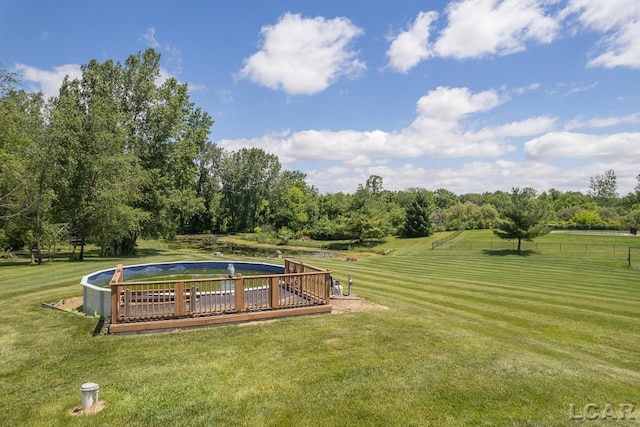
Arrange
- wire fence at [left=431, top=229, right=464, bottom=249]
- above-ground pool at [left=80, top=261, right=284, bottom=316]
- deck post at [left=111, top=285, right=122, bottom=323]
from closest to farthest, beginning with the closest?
1. deck post at [left=111, top=285, right=122, bottom=323]
2. above-ground pool at [left=80, top=261, right=284, bottom=316]
3. wire fence at [left=431, top=229, right=464, bottom=249]

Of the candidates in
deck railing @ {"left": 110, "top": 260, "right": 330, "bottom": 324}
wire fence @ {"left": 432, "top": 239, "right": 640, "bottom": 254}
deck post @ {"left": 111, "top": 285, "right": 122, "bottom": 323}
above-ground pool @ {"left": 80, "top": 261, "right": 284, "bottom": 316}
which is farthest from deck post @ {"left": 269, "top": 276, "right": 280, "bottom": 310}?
wire fence @ {"left": 432, "top": 239, "right": 640, "bottom": 254}

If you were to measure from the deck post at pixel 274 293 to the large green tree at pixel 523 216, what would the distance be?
4010 centimetres

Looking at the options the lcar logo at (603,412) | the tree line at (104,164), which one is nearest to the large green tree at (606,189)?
the tree line at (104,164)

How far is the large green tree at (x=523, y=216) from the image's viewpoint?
4197 cm

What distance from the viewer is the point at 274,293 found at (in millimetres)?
10016

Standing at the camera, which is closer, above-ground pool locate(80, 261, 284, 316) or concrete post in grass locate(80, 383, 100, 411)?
concrete post in grass locate(80, 383, 100, 411)

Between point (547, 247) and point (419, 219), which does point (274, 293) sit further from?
point (419, 219)

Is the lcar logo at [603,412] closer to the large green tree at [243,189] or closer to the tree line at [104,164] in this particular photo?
the tree line at [104,164]

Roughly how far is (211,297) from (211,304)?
18.6 inches

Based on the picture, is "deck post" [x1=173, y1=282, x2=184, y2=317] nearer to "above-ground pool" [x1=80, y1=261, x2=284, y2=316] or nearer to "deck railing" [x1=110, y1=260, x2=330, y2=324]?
"deck railing" [x1=110, y1=260, x2=330, y2=324]

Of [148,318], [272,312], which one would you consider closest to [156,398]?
[148,318]

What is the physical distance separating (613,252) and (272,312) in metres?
45.3

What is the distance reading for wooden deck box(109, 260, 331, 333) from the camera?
8.60 meters

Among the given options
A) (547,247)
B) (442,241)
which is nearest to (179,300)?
(547,247)
